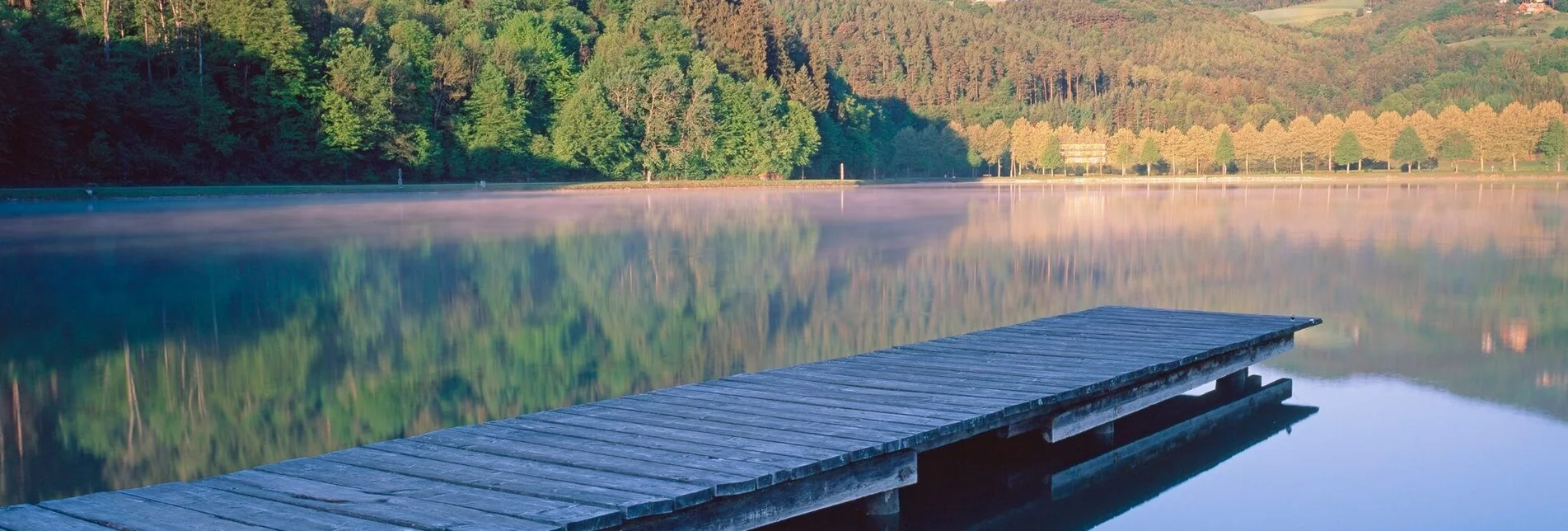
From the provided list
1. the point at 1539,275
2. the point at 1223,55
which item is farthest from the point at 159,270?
the point at 1223,55

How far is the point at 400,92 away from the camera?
2542 inches

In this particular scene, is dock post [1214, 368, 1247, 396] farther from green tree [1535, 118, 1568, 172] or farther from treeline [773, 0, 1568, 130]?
treeline [773, 0, 1568, 130]

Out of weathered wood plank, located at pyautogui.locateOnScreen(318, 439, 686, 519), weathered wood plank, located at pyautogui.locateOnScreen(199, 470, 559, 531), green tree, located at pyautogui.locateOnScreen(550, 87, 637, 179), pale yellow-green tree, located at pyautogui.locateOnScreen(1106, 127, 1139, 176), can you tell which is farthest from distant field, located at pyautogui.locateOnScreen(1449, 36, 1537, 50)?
weathered wood plank, located at pyautogui.locateOnScreen(199, 470, 559, 531)

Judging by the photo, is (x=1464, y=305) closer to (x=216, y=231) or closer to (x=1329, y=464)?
(x=1329, y=464)

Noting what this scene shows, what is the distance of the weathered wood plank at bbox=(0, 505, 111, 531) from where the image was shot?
5.39m

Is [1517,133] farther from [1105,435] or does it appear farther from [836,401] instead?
[836,401]

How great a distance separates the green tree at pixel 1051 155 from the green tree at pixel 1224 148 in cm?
1473

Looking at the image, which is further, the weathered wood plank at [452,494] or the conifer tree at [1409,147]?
the conifer tree at [1409,147]

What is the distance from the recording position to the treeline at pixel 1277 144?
118188 mm

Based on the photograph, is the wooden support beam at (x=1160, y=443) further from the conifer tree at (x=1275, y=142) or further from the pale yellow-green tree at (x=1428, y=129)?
the pale yellow-green tree at (x=1428, y=129)

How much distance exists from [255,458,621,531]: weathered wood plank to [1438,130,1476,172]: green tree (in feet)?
418

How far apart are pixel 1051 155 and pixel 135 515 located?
12754 centimetres

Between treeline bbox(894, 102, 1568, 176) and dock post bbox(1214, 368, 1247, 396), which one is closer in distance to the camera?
dock post bbox(1214, 368, 1247, 396)

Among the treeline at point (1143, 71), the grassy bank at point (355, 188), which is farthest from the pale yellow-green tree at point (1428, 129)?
the grassy bank at point (355, 188)
